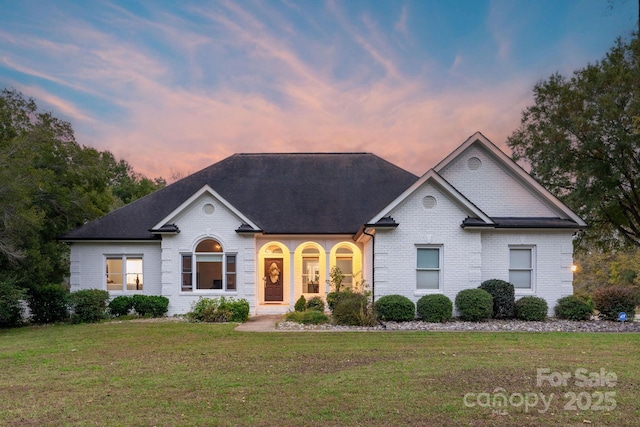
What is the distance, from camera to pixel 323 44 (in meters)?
17.4

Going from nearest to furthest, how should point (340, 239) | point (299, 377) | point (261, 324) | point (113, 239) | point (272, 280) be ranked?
point (299, 377) < point (261, 324) < point (113, 239) < point (340, 239) < point (272, 280)

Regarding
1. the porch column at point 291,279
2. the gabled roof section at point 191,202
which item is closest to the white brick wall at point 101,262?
the gabled roof section at point 191,202

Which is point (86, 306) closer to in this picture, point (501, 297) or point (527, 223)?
point (501, 297)

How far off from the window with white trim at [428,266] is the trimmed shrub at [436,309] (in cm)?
105

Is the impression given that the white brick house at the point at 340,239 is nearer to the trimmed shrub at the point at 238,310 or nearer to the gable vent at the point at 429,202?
the gable vent at the point at 429,202

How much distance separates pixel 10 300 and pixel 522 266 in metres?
18.5

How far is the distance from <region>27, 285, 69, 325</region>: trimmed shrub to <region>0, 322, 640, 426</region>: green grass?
379 cm

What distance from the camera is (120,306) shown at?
16.4 meters

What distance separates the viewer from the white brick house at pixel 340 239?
50.5 ft

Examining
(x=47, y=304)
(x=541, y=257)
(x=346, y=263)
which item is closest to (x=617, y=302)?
(x=541, y=257)

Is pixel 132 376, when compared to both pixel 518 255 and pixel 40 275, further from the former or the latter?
pixel 518 255

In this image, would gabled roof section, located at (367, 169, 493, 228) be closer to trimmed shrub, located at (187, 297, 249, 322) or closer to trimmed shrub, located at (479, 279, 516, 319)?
trimmed shrub, located at (479, 279, 516, 319)

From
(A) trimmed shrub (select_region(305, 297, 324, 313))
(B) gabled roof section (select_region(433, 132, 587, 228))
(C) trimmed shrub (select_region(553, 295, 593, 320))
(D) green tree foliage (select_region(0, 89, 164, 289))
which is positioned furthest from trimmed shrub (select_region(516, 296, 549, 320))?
(D) green tree foliage (select_region(0, 89, 164, 289))

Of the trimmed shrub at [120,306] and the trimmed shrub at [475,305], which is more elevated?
the trimmed shrub at [475,305]
